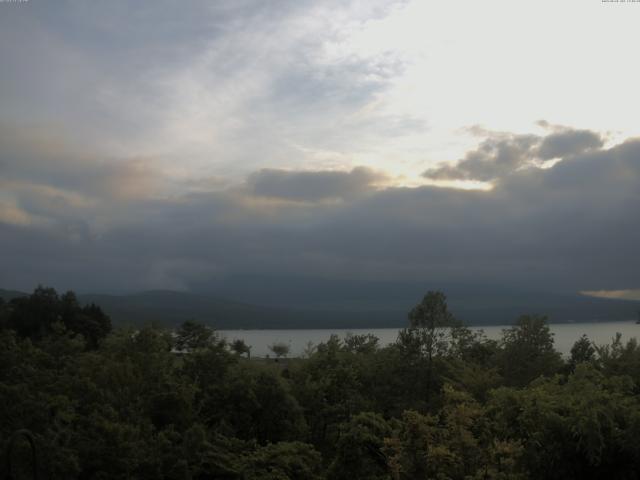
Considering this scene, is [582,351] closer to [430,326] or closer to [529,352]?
[529,352]

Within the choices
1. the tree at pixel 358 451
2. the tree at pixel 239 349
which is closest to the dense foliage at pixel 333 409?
the tree at pixel 358 451

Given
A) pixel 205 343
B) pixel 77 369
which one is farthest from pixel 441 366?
pixel 77 369

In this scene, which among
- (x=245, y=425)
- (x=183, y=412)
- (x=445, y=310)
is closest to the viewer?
(x=183, y=412)

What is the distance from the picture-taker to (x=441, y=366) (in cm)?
2808

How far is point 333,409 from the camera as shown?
2464 cm

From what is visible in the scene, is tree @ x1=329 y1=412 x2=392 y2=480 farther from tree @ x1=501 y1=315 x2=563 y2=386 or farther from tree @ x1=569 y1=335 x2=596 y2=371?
tree @ x1=569 y1=335 x2=596 y2=371

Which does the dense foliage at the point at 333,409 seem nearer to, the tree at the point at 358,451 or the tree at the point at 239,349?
the tree at the point at 358,451

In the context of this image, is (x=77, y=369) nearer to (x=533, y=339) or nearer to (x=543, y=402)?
(x=543, y=402)

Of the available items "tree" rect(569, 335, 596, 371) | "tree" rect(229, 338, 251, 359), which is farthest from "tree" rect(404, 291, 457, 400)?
"tree" rect(569, 335, 596, 371)

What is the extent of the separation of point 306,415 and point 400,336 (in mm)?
6246

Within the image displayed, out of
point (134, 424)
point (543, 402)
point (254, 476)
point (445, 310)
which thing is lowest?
point (254, 476)

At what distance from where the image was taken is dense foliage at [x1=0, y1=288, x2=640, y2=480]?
1368 cm

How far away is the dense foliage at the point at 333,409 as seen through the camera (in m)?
13.7

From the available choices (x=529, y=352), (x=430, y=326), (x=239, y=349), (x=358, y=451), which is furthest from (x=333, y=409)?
(x=529, y=352)
